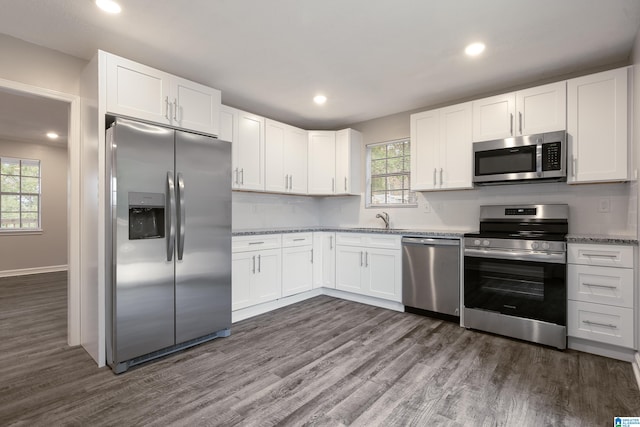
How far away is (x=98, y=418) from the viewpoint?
1823 millimetres

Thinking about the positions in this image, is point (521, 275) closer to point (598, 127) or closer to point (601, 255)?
point (601, 255)

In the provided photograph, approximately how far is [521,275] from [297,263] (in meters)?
2.49

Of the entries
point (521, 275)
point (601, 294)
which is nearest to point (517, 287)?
point (521, 275)

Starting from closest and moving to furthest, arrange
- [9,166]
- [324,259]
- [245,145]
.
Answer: [245,145] → [324,259] → [9,166]

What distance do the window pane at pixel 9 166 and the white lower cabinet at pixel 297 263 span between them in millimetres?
5853

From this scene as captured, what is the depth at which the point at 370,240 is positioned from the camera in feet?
13.3

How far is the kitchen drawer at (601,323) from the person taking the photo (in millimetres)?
2494

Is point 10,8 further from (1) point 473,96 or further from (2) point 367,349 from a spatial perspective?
(1) point 473,96

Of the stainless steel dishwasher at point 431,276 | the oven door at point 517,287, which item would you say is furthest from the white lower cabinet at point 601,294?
the stainless steel dishwasher at point 431,276

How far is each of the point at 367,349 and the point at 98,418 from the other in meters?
1.92

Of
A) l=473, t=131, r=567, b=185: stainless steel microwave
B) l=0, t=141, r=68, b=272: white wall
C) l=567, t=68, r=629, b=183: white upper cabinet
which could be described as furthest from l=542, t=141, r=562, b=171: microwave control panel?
l=0, t=141, r=68, b=272: white wall

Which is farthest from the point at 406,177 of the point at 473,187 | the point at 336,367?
the point at 336,367

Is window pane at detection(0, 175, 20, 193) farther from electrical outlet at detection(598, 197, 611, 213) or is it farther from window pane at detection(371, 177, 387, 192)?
electrical outlet at detection(598, 197, 611, 213)

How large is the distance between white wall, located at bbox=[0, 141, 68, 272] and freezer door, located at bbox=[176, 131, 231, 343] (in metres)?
5.54
